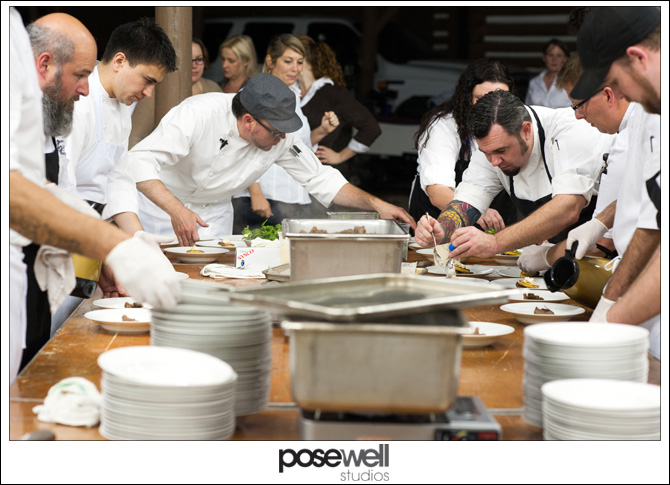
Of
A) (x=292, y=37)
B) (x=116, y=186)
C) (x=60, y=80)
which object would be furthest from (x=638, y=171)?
(x=292, y=37)

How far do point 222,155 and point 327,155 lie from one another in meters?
1.61

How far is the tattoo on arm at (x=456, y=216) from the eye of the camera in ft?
11.0

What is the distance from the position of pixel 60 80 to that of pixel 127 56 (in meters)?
0.94

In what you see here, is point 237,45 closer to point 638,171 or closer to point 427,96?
point 427,96

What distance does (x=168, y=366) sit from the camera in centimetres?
134

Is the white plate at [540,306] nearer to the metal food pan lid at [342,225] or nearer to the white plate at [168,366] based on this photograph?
the metal food pan lid at [342,225]

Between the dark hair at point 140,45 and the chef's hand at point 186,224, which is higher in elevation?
the dark hair at point 140,45

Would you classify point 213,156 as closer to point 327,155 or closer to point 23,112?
point 327,155

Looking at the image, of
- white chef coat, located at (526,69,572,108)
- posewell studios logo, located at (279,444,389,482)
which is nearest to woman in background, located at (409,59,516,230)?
posewell studios logo, located at (279,444,389,482)

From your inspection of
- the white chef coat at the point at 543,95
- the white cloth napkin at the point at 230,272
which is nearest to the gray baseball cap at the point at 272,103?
the white cloth napkin at the point at 230,272

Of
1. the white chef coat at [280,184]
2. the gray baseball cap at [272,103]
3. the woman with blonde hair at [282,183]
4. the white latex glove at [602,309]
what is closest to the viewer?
the white latex glove at [602,309]

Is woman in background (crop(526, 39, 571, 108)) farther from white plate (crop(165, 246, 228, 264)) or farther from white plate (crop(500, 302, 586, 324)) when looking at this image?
white plate (crop(500, 302, 586, 324))

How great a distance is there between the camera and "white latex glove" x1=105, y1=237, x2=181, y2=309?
141cm

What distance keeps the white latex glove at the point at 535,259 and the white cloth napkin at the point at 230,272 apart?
100 cm
